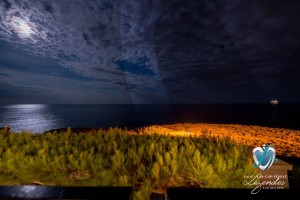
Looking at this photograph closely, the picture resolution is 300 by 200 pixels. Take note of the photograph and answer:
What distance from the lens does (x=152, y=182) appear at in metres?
3.26

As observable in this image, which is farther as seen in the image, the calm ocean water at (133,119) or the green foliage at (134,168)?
the calm ocean water at (133,119)

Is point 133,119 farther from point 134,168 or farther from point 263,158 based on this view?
point 134,168

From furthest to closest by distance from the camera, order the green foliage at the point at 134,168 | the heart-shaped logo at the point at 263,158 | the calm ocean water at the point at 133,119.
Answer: the calm ocean water at the point at 133,119
the heart-shaped logo at the point at 263,158
the green foliage at the point at 134,168

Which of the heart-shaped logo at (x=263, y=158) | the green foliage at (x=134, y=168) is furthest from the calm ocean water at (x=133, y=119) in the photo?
the green foliage at (x=134, y=168)

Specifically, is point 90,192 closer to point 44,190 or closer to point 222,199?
point 44,190

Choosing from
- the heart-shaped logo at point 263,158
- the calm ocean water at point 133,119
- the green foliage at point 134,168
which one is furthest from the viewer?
the calm ocean water at point 133,119

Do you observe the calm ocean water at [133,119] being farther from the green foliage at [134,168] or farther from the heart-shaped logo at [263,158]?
the green foliage at [134,168]

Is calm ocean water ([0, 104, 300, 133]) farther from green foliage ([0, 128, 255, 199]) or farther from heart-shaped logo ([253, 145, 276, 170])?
green foliage ([0, 128, 255, 199])

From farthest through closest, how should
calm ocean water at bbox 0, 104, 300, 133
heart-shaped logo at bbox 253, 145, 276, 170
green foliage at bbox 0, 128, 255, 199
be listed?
calm ocean water at bbox 0, 104, 300, 133 → heart-shaped logo at bbox 253, 145, 276, 170 → green foliage at bbox 0, 128, 255, 199

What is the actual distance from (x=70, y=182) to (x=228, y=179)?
8.55 feet

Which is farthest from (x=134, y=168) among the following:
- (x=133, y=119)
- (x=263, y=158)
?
(x=133, y=119)

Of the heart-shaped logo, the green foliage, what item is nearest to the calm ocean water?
the heart-shaped logo

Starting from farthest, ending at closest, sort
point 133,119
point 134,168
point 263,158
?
point 133,119 < point 263,158 < point 134,168

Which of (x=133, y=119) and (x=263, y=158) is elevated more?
(x=263, y=158)
